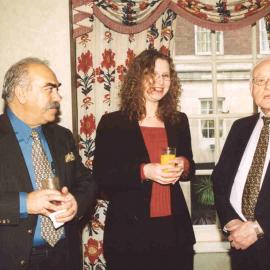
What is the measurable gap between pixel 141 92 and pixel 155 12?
1139 millimetres

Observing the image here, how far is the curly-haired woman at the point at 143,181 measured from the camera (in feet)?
7.03

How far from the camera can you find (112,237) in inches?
85.7

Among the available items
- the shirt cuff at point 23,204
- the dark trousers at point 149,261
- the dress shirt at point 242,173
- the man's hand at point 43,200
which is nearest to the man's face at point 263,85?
the dress shirt at point 242,173

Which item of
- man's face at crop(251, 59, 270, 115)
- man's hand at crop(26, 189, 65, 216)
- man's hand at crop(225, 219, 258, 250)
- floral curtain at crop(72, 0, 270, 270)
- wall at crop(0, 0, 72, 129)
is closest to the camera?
man's hand at crop(26, 189, 65, 216)

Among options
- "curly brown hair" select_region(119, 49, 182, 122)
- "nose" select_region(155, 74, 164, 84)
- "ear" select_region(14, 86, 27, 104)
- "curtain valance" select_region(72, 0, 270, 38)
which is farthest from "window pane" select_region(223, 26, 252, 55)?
"ear" select_region(14, 86, 27, 104)

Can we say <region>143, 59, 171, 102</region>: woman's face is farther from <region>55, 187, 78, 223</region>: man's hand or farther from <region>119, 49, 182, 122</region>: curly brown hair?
<region>55, 187, 78, 223</region>: man's hand

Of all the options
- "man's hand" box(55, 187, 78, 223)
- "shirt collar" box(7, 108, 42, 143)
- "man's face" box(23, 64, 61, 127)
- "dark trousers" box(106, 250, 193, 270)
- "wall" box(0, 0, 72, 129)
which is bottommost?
"dark trousers" box(106, 250, 193, 270)

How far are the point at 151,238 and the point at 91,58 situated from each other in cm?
171

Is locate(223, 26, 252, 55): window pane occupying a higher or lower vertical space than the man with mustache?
higher

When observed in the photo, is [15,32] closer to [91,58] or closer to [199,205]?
[91,58]

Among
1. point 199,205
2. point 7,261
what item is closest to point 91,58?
point 7,261

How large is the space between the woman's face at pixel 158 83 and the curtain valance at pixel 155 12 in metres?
0.97

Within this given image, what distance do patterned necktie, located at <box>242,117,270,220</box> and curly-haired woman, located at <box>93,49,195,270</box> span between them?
0.37 metres

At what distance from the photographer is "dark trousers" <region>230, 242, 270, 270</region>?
6.38 feet
